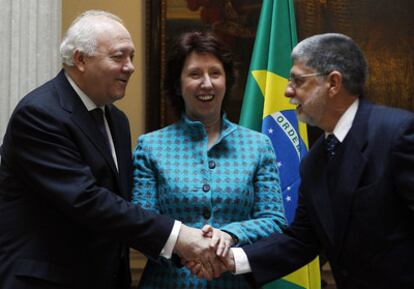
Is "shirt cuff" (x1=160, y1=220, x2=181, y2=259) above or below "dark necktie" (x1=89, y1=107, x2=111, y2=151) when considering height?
below

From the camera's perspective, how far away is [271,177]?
10.3ft

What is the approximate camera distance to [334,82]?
276 centimetres

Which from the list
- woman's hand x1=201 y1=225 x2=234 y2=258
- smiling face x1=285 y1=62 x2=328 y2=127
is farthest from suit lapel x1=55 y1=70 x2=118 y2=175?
smiling face x1=285 y1=62 x2=328 y2=127

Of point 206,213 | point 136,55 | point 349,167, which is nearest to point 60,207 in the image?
point 206,213

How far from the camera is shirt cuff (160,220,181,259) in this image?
291 centimetres

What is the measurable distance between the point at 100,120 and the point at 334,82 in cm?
105

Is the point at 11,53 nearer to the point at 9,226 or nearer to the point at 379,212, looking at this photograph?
the point at 9,226

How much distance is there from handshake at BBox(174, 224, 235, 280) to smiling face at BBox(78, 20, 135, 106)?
680mm

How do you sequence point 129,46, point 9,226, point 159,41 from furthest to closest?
point 159,41, point 129,46, point 9,226

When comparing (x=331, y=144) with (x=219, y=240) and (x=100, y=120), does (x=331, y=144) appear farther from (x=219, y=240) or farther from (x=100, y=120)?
(x=100, y=120)

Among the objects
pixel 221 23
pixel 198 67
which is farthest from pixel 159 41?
pixel 198 67

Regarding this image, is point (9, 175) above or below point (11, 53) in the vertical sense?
below

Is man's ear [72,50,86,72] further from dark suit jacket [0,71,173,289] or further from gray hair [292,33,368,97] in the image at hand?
gray hair [292,33,368,97]

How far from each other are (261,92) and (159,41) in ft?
4.04
